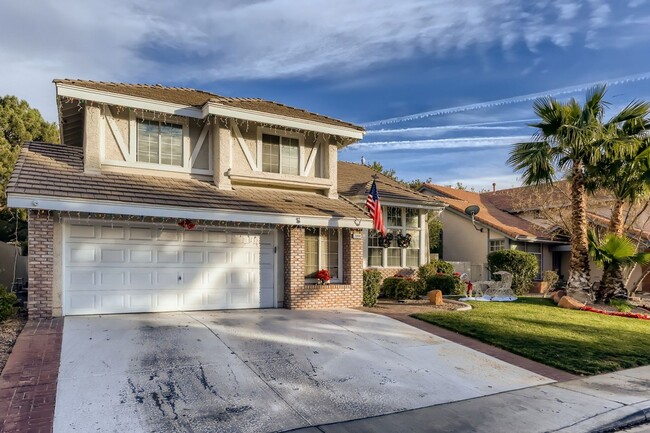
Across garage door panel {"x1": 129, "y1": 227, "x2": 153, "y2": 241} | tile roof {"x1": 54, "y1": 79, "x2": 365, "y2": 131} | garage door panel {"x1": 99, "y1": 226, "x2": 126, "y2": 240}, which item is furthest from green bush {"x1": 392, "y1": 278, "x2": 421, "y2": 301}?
garage door panel {"x1": 99, "y1": 226, "x2": 126, "y2": 240}

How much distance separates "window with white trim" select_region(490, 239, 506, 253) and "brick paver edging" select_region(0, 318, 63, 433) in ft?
64.0

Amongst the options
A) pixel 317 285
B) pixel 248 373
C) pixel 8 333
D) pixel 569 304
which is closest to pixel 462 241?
pixel 569 304

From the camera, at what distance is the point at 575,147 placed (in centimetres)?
1571

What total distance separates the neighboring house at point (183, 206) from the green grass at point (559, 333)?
370 centimetres

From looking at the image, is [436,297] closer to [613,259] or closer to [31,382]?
[613,259]

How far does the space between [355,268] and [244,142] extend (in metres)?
4.93

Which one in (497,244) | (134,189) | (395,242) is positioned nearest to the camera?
(134,189)

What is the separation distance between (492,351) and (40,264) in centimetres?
968

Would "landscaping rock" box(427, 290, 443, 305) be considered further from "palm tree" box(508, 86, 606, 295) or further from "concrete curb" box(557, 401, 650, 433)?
"concrete curb" box(557, 401, 650, 433)

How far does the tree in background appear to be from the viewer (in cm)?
2322

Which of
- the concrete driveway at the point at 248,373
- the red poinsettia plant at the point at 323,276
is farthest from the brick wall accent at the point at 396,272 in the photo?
the concrete driveway at the point at 248,373

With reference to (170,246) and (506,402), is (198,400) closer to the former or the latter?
(506,402)

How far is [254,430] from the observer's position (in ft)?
17.4

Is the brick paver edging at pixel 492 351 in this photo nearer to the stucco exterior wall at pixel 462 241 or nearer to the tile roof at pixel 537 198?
the stucco exterior wall at pixel 462 241
